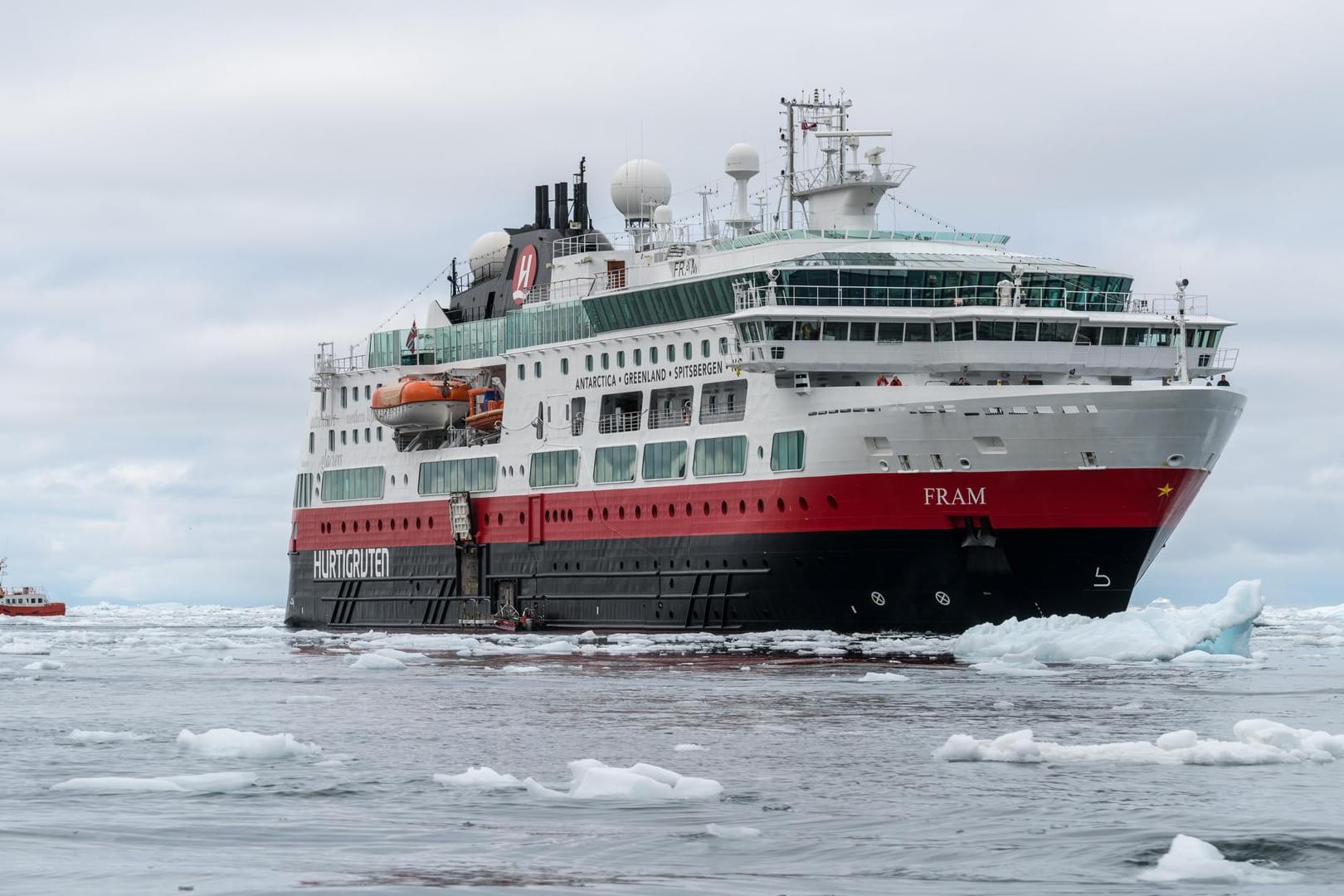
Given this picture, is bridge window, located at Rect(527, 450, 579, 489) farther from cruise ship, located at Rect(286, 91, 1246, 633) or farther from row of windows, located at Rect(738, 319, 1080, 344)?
row of windows, located at Rect(738, 319, 1080, 344)

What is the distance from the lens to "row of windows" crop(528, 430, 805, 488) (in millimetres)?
52969

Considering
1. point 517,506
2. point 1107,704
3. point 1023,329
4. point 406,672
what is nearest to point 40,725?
point 406,672

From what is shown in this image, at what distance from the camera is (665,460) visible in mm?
58406

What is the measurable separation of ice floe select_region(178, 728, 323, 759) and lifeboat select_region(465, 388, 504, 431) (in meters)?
40.9

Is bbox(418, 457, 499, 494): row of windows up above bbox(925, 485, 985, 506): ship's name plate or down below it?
above

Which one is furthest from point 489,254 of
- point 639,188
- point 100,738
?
point 100,738

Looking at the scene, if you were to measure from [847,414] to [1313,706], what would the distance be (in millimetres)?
20848

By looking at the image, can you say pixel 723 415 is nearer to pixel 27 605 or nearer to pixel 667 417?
pixel 667 417

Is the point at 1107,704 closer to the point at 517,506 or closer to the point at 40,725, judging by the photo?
the point at 40,725

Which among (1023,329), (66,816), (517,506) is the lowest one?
(66,816)

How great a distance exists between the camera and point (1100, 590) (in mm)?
49500

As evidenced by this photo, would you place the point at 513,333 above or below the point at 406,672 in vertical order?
above

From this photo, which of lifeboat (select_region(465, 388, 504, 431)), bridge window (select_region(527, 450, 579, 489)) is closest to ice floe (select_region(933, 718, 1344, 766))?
bridge window (select_region(527, 450, 579, 489))

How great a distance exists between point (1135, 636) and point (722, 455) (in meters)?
15.7
